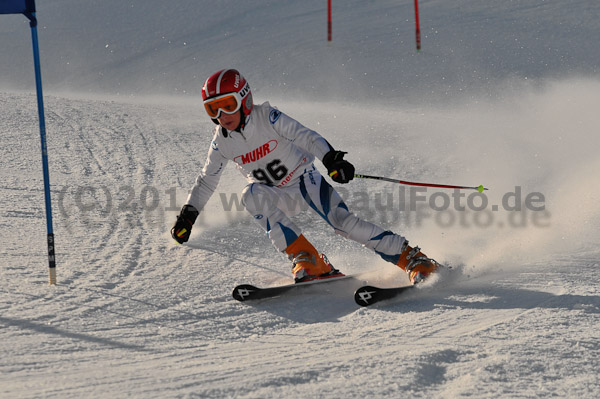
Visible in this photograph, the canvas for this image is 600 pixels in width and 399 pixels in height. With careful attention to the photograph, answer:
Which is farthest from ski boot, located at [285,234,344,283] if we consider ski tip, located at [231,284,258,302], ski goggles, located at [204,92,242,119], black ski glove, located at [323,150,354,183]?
ski goggles, located at [204,92,242,119]

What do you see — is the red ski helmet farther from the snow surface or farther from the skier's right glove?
the snow surface

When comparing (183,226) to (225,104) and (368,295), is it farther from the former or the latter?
(368,295)

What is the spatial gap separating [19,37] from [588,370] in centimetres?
2416

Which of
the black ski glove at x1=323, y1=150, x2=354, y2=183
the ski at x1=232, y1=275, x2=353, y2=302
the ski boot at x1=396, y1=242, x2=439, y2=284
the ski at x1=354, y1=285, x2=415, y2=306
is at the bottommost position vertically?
the ski at x1=354, y1=285, x2=415, y2=306

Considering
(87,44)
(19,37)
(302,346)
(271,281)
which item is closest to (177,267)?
(271,281)

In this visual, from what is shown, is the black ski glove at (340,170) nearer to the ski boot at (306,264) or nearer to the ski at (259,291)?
the ski boot at (306,264)

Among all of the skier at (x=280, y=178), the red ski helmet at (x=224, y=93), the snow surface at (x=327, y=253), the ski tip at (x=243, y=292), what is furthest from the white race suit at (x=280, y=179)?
the ski tip at (x=243, y=292)

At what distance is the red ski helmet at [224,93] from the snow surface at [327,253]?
1221 millimetres

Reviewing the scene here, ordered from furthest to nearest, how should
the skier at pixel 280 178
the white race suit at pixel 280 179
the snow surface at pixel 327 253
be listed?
the white race suit at pixel 280 179
the skier at pixel 280 178
the snow surface at pixel 327 253

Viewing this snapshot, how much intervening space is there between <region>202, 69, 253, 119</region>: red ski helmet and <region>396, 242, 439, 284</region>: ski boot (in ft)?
5.06

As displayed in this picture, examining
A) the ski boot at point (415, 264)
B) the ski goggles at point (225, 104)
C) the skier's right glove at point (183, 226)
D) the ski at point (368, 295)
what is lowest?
the ski at point (368, 295)

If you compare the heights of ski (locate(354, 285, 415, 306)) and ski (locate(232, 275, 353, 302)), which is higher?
ski (locate(232, 275, 353, 302))

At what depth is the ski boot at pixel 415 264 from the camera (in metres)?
4.64

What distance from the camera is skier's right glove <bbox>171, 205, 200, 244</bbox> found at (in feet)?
16.1
